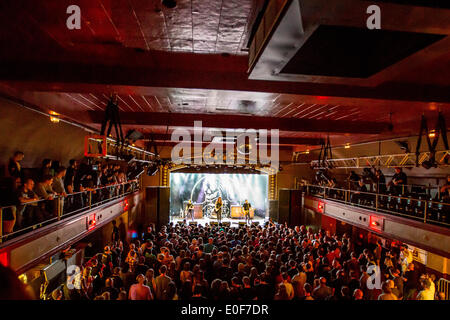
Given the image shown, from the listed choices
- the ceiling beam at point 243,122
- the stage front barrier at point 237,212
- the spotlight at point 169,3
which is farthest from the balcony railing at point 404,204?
the stage front barrier at point 237,212

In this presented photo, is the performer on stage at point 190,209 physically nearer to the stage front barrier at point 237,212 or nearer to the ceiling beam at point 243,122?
the stage front barrier at point 237,212

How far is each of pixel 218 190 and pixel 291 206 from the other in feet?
21.3

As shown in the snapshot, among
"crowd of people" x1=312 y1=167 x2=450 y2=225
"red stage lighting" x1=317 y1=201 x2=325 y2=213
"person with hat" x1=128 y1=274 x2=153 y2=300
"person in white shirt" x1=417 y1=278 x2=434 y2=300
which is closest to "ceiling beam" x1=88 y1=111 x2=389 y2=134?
"crowd of people" x1=312 y1=167 x2=450 y2=225

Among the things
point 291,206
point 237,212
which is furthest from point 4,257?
point 237,212

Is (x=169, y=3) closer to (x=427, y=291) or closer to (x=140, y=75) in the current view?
(x=140, y=75)

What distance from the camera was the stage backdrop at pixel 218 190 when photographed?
1998 centimetres

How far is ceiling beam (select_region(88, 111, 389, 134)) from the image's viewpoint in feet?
24.7

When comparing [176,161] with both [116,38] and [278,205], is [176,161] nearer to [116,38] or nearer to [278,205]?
[278,205]

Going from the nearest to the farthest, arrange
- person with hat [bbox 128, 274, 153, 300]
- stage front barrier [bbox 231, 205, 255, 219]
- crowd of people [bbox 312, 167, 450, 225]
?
person with hat [bbox 128, 274, 153, 300] < crowd of people [bbox 312, 167, 450, 225] < stage front barrier [bbox 231, 205, 255, 219]

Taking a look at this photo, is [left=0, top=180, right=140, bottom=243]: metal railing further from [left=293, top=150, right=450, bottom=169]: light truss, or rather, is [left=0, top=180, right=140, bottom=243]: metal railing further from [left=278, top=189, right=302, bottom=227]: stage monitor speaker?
[left=278, top=189, right=302, bottom=227]: stage monitor speaker

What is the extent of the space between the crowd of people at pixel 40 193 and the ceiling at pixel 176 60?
57.9 inches

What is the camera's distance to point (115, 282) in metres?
5.89

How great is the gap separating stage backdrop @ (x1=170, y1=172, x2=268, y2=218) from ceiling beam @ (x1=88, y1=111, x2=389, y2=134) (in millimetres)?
11964
